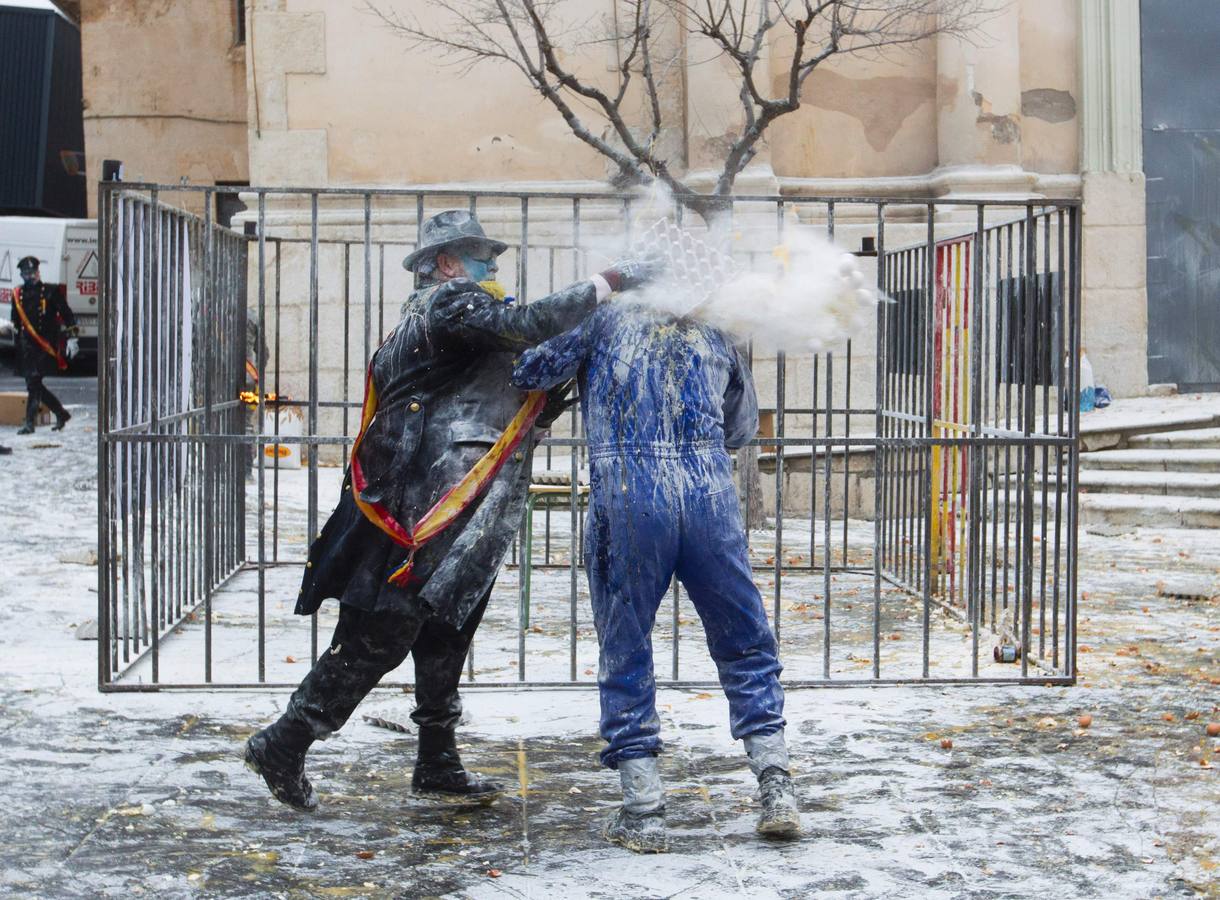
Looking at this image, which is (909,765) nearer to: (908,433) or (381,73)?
(908,433)

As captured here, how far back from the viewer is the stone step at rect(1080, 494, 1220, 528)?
1250cm

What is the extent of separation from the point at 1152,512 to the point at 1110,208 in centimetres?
510

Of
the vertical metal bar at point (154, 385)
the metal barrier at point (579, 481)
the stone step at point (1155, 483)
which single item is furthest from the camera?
the stone step at point (1155, 483)

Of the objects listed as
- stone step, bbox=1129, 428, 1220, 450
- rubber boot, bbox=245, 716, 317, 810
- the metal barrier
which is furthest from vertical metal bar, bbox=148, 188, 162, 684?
stone step, bbox=1129, 428, 1220, 450

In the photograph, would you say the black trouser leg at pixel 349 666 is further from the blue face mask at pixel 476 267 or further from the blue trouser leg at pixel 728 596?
the blue face mask at pixel 476 267

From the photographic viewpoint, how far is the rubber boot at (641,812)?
4.87 meters

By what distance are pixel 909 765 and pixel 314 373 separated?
290 centimetres

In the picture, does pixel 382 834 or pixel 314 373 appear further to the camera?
pixel 314 373

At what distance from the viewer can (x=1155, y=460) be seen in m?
13.7

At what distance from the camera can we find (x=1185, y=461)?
13531mm

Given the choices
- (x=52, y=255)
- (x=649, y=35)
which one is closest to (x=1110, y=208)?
(x=649, y=35)

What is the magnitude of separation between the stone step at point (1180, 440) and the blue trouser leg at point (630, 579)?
33.8ft

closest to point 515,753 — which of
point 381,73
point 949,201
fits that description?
point 949,201

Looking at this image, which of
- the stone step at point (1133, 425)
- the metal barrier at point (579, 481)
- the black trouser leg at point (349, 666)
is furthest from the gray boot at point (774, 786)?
the stone step at point (1133, 425)
